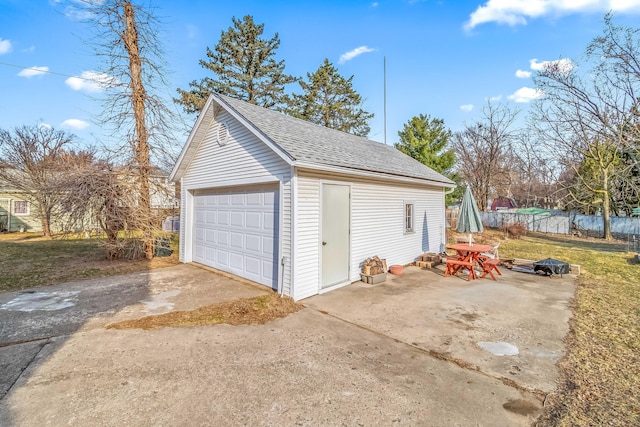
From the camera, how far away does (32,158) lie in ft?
61.5

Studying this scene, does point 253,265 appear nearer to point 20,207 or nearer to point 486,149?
point 20,207

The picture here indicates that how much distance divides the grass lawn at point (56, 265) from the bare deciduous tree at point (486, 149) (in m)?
25.2

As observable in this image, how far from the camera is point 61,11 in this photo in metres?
10.3

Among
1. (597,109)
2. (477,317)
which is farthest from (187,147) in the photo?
(597,109)

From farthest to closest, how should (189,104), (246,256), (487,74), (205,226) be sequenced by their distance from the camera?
1. (189,104)
2. (487,74)
3. (205,226)
4. (246,256)

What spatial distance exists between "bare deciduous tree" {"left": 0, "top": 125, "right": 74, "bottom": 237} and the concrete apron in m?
20.6

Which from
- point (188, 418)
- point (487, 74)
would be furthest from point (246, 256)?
point (487, 74)

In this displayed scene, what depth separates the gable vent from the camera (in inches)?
310

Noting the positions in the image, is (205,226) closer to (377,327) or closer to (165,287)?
(165,287)

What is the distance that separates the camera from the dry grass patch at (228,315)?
4793 mm

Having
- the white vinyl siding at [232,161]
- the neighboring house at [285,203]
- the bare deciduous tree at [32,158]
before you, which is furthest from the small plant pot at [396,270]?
the bare deciduous tree at [32,158]

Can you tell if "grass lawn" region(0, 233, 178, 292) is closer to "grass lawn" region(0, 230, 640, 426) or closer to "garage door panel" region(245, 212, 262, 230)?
"grass lawn" region(0, 230, 640, 426)

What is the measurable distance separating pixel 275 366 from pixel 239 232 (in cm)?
473

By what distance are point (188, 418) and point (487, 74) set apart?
15.1 metres
